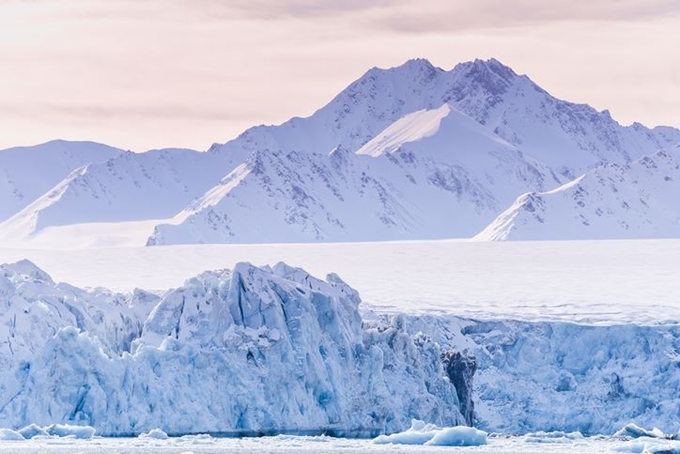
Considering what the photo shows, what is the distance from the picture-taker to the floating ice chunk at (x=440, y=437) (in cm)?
3809

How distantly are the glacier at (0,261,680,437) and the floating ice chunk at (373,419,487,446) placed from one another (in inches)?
185

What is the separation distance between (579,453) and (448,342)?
54.6ft

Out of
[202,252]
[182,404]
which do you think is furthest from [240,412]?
[202,252]

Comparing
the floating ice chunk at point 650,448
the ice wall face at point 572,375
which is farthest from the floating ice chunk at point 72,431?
the ice wall face at point 572,375

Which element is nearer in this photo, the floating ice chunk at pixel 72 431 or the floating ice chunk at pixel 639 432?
the floating ice chunk at pixel 72 431

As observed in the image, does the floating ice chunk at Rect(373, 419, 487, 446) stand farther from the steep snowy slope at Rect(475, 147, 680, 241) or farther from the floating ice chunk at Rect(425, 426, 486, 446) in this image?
the steep snowy slope at Rect(475, 147, 680, 241)

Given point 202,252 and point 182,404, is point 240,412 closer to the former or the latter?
point 182,404

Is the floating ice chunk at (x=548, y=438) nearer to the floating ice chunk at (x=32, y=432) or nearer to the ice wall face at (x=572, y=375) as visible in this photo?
the ice wall face at (x=572, y=375)

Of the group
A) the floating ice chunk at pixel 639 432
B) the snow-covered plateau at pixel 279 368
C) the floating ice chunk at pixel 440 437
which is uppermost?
the snow-covered plateau at pixel 279 368

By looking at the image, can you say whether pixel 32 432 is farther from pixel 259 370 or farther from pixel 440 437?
pixel 440 437

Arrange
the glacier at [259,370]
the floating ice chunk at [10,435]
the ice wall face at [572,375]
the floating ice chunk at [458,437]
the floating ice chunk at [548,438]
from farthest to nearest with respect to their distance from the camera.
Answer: the ice wall face at [572,375] → the glacier at [259,370] → the floating ice chunk at [548,438] → the floating ice chunk at [10,435] → the floating ice chunk at [458,437]

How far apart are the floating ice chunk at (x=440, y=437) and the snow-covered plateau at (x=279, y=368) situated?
1755 millimetres

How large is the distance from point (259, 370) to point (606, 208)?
12870 centimetres

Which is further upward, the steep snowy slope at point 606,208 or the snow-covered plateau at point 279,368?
the steep snowy slope at point 606,208
